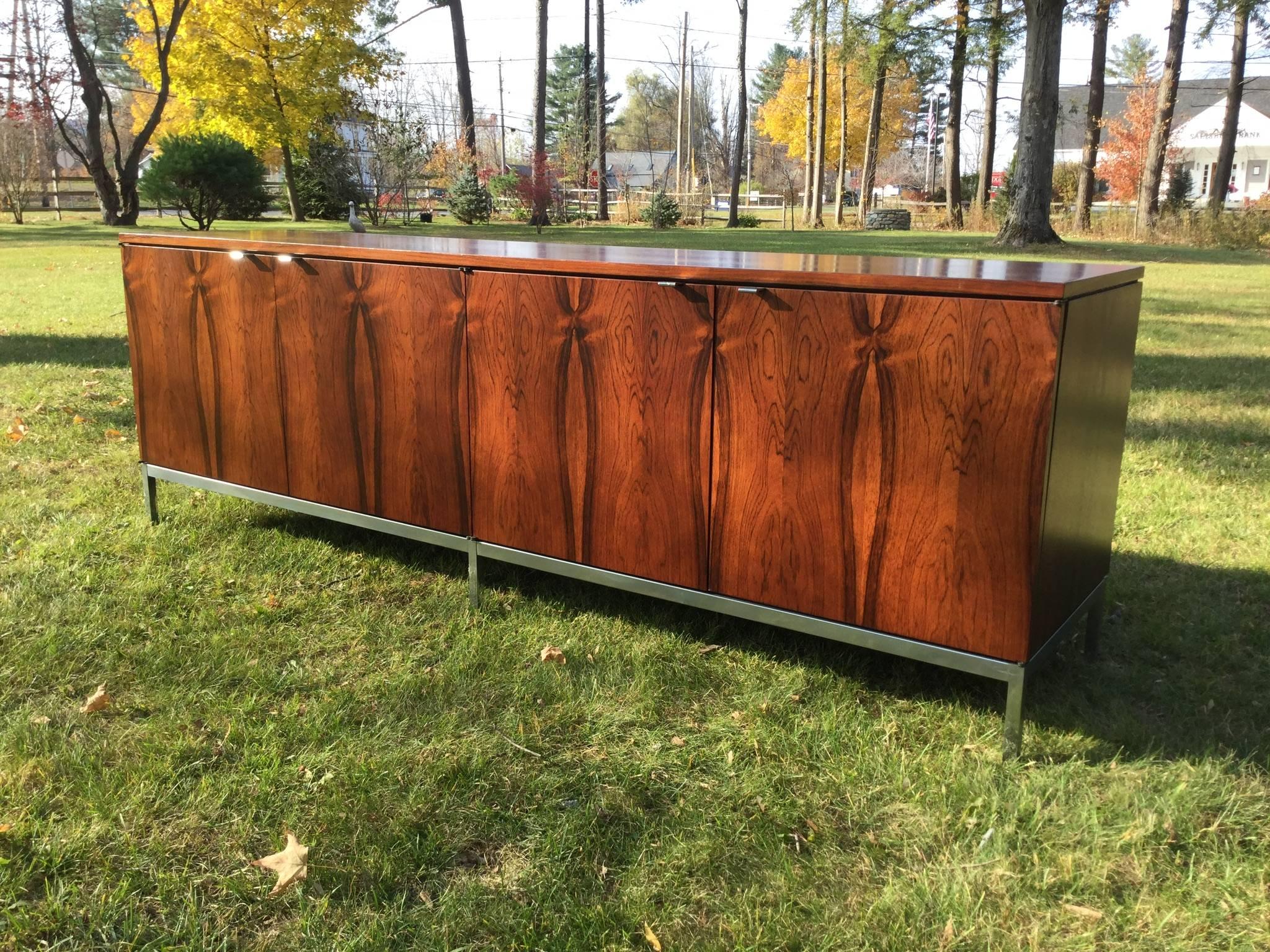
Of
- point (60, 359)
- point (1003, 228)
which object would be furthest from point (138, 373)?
point (1003, 228)

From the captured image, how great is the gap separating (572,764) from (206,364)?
7.29ft

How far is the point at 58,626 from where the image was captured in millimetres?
3117

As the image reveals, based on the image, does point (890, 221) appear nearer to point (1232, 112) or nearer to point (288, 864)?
point (1232, 112)

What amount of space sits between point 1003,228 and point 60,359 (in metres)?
15.3

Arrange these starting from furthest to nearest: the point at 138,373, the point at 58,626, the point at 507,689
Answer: the point at 138,373 < the point at 58,626 < the point at 507,689

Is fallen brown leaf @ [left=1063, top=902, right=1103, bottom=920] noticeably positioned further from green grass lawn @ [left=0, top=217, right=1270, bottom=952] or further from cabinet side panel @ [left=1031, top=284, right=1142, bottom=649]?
cabinet side panel @ [left=1031, top=284, right=1142, bottom=649]

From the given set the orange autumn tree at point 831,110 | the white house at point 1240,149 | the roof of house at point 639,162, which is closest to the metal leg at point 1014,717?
the orange autumn tree at point 831,110

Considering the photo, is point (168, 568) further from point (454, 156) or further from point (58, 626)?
point (454, 156)

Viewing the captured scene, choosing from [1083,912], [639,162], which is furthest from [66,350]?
[639,162]

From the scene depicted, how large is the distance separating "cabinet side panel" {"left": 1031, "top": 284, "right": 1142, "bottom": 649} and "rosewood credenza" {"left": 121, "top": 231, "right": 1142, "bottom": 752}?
11 millimetres

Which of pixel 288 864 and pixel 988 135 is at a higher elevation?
pixel 988 135

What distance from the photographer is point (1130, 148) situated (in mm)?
39031

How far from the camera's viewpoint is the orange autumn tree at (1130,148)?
125 ft

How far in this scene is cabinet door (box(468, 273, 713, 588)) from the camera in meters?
2.72
